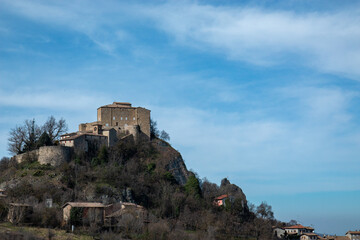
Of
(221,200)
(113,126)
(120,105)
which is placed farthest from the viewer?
(120,105)

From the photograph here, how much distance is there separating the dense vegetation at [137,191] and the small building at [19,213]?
3.64 ft

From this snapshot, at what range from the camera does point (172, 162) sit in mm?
71062

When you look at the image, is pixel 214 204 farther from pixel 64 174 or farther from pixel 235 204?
pixel 64 174

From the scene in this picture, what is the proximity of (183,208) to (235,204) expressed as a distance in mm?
10200

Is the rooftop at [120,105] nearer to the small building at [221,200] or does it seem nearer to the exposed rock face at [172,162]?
the exposed rock face at [172,162]

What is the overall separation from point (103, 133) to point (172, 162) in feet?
35.7

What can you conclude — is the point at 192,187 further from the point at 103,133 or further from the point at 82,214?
the point at 82,214

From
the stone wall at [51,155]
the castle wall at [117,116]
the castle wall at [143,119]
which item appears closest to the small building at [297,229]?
the castle wall at [143,119]

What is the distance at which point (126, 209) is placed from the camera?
5388 centimetres

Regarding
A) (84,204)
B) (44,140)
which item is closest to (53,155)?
(44,140)

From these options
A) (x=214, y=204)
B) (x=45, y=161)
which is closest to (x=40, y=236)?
(x=45, y=161)

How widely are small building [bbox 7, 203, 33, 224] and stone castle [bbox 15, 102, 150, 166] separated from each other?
15218mm

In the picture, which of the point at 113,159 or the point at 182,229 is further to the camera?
the point at 113,159

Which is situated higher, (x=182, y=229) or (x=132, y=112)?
(x=132, y=112)
